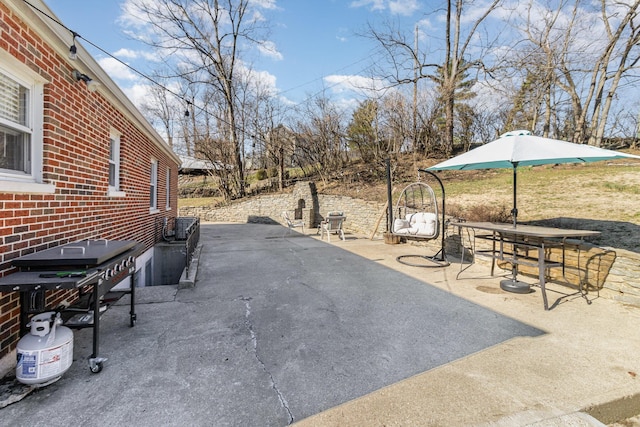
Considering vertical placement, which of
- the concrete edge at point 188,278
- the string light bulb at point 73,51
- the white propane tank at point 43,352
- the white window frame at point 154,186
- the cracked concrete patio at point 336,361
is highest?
the string light bulb at point 73,51

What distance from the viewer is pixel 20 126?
98.3 inches

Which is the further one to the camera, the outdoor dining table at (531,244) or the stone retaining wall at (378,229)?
the stone retaining wall at (378,229)

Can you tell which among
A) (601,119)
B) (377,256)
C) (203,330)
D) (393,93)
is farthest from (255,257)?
(601,119)

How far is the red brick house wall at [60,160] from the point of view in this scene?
7.32 ft

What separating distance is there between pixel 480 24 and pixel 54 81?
16593 millimetres

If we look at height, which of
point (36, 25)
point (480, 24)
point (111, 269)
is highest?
point (480, 24)

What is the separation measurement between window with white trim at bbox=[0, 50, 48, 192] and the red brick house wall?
3 cm

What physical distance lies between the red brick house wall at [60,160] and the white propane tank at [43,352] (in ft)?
1.48

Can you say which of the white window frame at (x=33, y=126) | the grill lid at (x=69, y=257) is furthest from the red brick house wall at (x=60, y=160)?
the grill lid at (x=69, y=257)

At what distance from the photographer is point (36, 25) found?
2496 mm

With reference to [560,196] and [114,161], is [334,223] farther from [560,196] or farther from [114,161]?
[114,161]

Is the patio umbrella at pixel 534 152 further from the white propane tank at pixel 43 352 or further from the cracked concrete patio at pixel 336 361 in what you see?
the white propane tank at pixel 43 352

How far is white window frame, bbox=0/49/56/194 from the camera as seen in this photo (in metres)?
2.38

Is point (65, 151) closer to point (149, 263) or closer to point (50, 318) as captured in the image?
point (50, 318)
